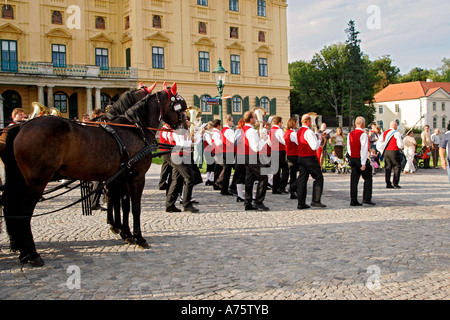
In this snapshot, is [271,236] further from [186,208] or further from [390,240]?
[186,208]

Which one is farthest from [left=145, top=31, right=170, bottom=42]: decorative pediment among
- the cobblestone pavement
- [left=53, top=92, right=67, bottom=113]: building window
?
the cobblestone pavement

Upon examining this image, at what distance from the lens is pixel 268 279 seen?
5.00m

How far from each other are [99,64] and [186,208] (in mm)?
33862

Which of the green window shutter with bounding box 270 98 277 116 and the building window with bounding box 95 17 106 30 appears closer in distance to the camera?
the building window with bounding box 95 17 106 30

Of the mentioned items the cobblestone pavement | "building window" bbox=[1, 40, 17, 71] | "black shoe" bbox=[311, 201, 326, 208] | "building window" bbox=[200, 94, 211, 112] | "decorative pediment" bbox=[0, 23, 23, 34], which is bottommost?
the cobblestone pavement

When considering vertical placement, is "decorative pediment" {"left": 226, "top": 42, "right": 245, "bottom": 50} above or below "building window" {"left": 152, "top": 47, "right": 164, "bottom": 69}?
above

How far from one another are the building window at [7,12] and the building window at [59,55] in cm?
386

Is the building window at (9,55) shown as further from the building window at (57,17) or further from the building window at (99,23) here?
the building window at (99,23)

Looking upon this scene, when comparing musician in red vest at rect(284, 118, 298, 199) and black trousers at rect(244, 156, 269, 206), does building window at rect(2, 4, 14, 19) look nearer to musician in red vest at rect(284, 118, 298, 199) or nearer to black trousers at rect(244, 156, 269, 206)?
musician in red vest at rect(284, 118, 298, 199)

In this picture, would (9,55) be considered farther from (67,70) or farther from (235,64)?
(235,64)

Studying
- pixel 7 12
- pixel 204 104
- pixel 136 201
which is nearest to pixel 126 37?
pixel 204 104

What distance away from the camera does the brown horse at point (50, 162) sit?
5.65 metres

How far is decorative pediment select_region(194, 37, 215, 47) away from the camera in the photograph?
41.7 metres

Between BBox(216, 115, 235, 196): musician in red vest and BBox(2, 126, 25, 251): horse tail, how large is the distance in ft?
19.2
